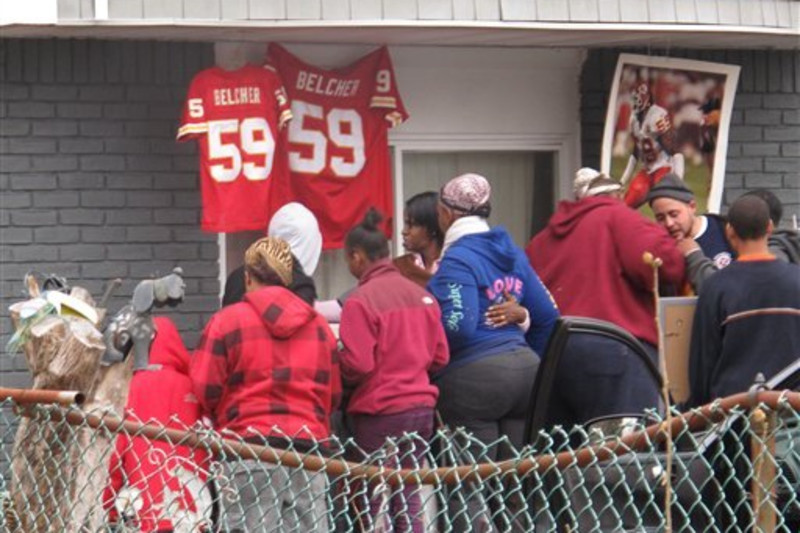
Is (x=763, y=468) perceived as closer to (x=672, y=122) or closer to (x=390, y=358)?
(x=390, y=358)

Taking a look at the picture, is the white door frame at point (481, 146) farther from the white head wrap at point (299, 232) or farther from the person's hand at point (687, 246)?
the person's hand at point (687, 246)

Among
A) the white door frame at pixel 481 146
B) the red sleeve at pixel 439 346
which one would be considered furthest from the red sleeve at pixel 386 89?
the red sleeve at pixel 439 346

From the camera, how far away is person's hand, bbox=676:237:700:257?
24.3 ft

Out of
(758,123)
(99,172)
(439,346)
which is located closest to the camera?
(439,346)

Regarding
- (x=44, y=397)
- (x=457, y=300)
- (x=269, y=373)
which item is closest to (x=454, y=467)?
(x=44, y=397)

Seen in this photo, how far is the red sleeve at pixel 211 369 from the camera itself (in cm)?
647

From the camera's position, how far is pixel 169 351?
713 centimetres

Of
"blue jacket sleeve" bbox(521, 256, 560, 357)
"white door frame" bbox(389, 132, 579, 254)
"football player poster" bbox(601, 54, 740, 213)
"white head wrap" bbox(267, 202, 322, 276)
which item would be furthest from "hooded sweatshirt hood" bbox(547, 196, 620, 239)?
"white door frame" bbox(389, 132, 579, 254)

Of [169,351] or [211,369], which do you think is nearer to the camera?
[211,369]

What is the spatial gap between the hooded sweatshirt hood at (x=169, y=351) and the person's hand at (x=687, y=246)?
2.16m

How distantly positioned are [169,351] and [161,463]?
1096 millimetres

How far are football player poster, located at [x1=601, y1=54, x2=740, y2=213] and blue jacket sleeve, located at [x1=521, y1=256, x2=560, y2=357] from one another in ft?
5.63

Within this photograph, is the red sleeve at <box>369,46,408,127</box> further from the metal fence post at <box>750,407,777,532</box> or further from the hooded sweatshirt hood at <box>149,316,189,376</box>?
the metal fence post at <box>750,407,777,532</box>

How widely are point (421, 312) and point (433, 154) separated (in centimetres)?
257
